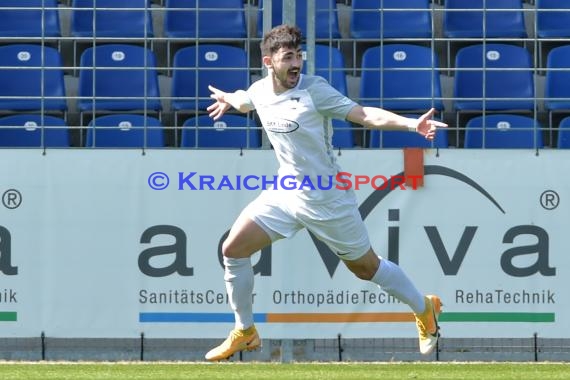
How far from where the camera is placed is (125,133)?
38.5 feet

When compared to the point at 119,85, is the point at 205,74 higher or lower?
higher

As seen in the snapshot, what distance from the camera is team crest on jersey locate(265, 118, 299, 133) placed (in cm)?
812

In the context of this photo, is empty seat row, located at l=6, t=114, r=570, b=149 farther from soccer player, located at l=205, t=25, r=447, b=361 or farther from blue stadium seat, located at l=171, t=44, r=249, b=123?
soccer player, located at l=205, t=25, r=447, b=361

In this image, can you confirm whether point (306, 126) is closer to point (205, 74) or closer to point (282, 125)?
point (282, 125)

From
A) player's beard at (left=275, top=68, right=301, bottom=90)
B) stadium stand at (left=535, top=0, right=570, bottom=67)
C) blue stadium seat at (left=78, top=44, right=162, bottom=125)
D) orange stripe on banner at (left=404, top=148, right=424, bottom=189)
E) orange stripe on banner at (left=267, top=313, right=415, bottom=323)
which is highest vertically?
stadium stand at (left=535, top=0, right=570, bottom=67)

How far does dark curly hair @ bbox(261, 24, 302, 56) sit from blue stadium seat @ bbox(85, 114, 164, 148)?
341 cm

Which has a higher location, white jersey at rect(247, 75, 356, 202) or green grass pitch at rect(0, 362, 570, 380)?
white jersey at rect(247, 75, 356, 202)

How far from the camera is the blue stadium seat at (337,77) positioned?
1143 centimetres

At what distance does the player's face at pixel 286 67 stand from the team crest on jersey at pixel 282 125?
208mm

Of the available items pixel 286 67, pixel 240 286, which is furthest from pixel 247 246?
pixel 286 67

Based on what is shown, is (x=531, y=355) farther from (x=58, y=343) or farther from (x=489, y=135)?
(x=58, y=343)

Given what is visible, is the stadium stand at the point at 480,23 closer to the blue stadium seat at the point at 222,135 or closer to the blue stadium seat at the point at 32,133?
the blue stadium seat at the point at 222,135

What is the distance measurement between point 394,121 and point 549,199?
9.76 ft

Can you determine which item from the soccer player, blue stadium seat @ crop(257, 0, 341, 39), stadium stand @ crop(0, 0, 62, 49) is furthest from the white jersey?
stadium stand @ crop(0, 0, 62, 49)
